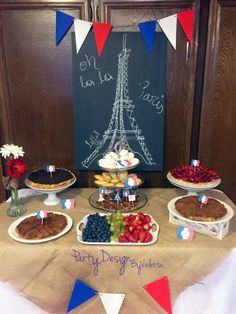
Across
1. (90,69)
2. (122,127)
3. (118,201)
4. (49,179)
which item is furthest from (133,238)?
(90,69)

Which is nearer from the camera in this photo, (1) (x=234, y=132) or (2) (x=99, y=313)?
(2) (x=99, y=313)

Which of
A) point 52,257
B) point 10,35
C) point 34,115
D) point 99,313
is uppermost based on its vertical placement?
point 10,35

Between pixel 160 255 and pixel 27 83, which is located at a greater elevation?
pixel 27 83

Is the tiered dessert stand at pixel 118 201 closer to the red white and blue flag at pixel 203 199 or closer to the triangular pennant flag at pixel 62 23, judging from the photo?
the red white and blue flag at pixel 203 199

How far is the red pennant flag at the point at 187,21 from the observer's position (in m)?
1.36

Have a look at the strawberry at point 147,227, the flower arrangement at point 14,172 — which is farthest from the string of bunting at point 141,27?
the strawberry at point 147,227

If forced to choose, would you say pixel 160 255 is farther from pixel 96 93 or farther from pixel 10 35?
pixel 10 35

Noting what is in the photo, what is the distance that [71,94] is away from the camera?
4.96 ft

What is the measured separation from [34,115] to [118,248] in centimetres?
89

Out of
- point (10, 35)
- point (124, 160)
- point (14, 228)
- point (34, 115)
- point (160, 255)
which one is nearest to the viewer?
point (160, 255)

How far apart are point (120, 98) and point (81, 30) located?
1.27 ft

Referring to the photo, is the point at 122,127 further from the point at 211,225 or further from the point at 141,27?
the point at 211,225

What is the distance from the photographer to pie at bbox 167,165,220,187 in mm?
1329

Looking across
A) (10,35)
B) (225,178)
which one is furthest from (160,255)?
(10,35)
